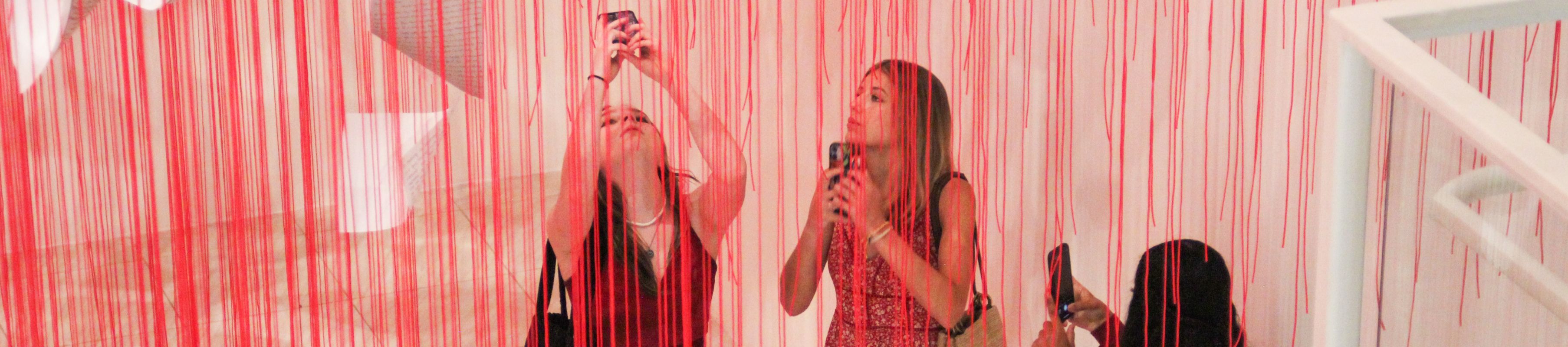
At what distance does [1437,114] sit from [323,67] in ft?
3.64

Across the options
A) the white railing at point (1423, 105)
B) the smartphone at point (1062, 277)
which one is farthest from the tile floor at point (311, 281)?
the white railing at point (1423, 105)

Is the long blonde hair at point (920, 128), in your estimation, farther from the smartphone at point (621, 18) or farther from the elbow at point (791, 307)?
the smartphone at point (621, 18)

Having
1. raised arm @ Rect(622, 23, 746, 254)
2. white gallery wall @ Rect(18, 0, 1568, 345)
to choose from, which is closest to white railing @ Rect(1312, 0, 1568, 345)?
white gallery wall @ Rect(18, 0, 1568, 345)

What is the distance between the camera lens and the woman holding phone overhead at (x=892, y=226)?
5.07ft

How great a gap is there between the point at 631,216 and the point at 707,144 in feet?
0.44

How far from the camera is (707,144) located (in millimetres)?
1473

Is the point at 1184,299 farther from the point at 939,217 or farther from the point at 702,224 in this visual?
the point at 702,224

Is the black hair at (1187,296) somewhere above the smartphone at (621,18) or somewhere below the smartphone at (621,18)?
below

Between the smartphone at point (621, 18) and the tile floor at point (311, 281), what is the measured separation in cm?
19

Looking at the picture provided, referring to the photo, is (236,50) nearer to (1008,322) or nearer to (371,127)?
(371,127)

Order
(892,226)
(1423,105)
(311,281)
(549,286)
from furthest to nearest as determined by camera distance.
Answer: (892,226), (549,286), (311,281), (1423,105)

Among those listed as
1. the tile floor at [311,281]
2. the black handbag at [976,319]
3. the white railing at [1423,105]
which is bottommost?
the black handbag at [976,319]

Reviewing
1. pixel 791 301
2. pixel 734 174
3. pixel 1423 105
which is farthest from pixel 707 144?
pixel 1423 105

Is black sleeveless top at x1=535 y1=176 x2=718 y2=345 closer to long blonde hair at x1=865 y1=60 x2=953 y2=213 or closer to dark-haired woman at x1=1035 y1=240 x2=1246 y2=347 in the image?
long blonde hair at x1=865 y1=60 x2=953 y2=213
